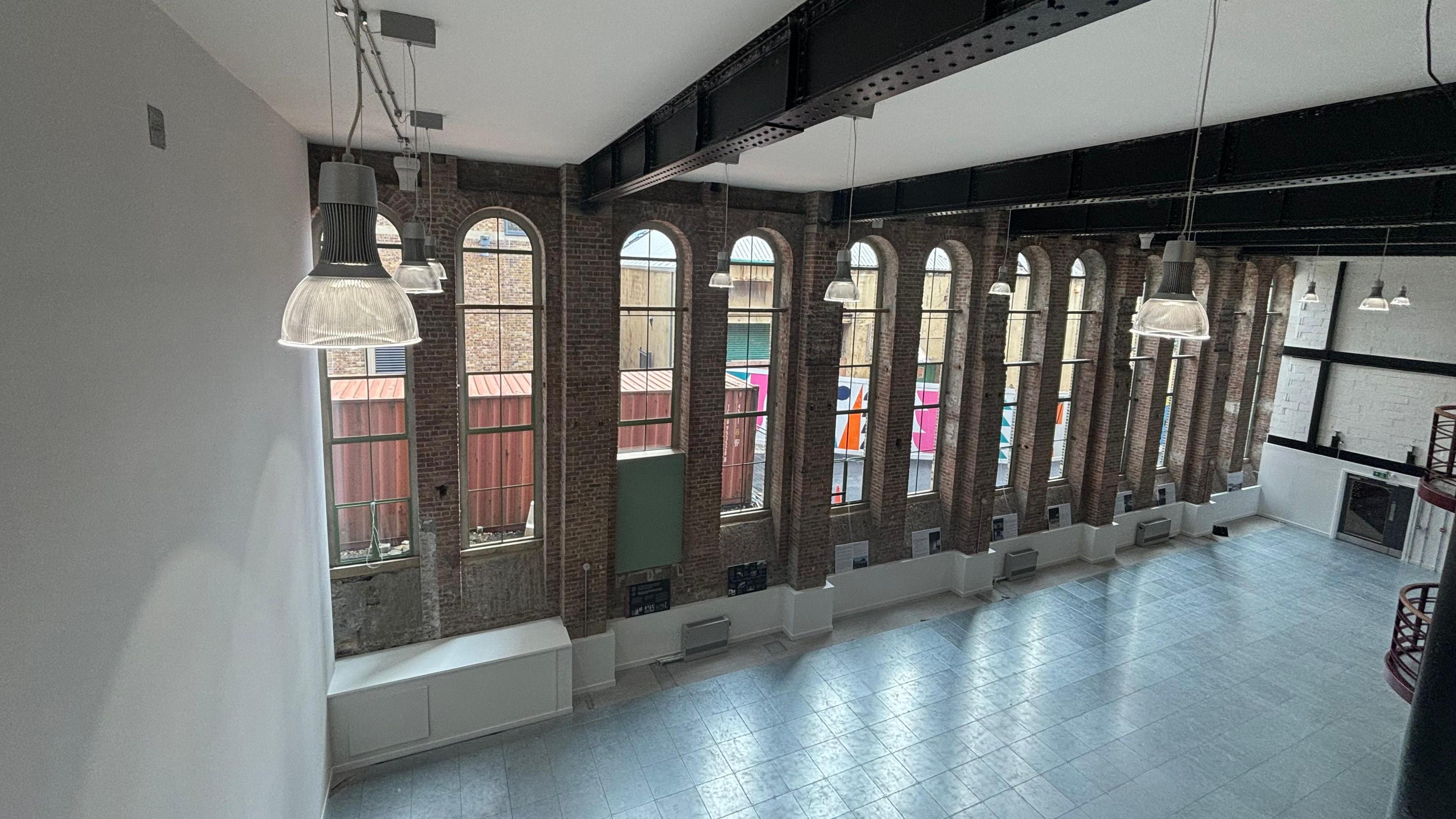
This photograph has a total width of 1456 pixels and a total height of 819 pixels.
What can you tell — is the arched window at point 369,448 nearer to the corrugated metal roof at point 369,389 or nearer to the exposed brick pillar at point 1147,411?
the corrugated metal roof at point 369,389

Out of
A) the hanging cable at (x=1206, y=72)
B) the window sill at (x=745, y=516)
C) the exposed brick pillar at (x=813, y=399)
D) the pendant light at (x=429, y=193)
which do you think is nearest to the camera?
the hanging cable at (x=1206, y=72)

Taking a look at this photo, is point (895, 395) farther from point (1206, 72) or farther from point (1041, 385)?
point (1206, 72)

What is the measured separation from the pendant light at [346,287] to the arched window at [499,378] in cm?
525

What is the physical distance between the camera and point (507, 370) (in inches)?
281

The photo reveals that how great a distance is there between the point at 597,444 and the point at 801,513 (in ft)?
9.54

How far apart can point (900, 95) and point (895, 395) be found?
6178 mm

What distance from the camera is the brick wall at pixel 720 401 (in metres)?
6.70

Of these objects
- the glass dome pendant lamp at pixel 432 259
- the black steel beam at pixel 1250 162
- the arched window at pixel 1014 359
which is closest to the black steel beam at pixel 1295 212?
the black steel beam at pixel 1250 162

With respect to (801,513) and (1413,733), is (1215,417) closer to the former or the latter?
(801,513)

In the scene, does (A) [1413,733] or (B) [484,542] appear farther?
(B) [484,542]

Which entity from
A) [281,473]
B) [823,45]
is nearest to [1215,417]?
[823,45]

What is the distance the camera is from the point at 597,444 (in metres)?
7.24

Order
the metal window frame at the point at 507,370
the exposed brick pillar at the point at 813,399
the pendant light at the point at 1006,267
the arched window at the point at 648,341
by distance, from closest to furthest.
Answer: the metal window frame at the point at 507,370
the arched window at the point at 648,341
the exposed brick pillar at the point at 813,399
the pendant light at the point at 1006,267

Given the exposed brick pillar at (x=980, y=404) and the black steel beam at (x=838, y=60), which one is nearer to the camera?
the black steel beam at (x=838, y=60)
